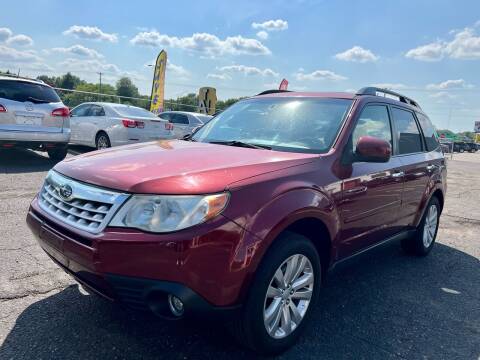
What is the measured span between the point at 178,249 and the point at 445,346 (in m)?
2.16

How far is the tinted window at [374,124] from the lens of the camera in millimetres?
3346

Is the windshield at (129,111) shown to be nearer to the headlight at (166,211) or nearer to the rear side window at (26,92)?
the rear side window at (26,92)

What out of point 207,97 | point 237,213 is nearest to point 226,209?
point 237,213

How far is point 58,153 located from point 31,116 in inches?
54.6

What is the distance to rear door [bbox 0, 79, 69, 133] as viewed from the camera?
7.65 meters

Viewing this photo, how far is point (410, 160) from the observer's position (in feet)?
13.6

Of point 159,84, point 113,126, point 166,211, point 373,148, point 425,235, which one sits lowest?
point 425,235

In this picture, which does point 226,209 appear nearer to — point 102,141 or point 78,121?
point 102,141

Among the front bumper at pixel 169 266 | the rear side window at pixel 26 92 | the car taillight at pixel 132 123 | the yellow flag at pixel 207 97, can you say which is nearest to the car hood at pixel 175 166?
the front bumper at pixel 169 266

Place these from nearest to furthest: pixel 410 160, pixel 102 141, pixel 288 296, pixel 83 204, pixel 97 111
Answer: pixel 83 204 → pixel 288 296 → pixel 410 160 → pixel 102 141 → pixel 97 111

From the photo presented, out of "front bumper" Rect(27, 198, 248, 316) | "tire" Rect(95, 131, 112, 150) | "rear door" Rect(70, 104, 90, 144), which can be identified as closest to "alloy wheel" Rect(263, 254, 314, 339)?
"front bumper" Rect(27, 198, 248, 316)

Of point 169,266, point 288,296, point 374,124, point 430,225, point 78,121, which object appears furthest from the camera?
point 78,121

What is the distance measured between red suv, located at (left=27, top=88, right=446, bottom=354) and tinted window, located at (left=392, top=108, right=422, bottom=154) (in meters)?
0.45

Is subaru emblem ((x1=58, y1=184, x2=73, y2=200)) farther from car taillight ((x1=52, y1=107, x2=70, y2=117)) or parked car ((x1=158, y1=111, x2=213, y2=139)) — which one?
parked car ((x1=158, y1=111, x2=213, y2=139))
